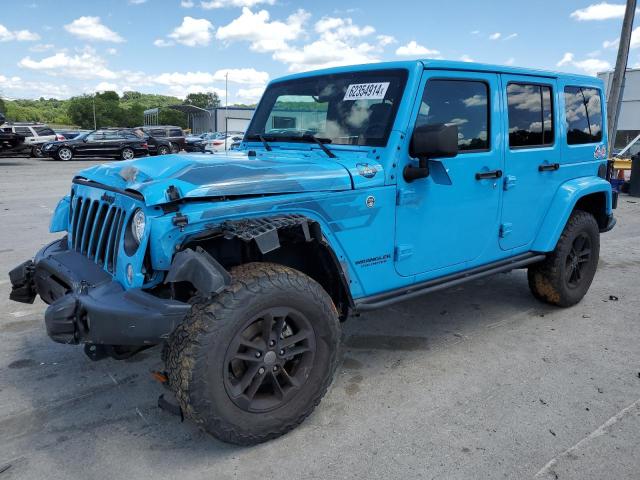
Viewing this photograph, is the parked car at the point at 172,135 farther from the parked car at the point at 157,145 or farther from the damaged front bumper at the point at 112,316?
the damaged front bumper at the point at 112,316

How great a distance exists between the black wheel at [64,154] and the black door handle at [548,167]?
22.1 meters

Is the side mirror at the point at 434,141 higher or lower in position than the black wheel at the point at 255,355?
higher

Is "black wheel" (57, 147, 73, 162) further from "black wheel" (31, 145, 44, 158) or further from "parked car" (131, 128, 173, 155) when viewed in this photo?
"parked car" (131, 128, 173, 155)

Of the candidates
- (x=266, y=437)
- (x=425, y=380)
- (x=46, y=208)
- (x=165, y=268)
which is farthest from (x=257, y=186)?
(x=46, y=208)

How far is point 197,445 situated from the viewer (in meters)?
2.67

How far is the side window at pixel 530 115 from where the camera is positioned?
3836mm

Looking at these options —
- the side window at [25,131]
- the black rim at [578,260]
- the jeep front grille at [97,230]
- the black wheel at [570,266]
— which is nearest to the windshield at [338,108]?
the jeep front grille at [97,230]

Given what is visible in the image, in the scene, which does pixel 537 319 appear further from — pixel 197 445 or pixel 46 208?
pixel 46 208

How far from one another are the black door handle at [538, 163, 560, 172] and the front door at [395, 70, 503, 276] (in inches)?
21.6

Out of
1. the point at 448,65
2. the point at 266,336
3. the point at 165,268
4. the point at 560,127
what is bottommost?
the point at 266,336

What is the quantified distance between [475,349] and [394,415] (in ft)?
3.89

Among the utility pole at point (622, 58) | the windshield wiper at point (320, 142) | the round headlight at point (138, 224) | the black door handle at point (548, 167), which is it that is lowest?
the round headlight at point (138, 224)

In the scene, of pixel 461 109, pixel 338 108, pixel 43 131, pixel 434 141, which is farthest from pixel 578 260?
pixel 43 131

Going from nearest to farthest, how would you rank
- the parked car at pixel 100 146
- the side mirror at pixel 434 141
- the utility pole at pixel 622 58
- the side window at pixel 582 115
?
the side mirror at pixel 434 141 → the side window at pixel 582 115 → the utility pole at pixel 622 58 → the parked car at pixel 100 146
